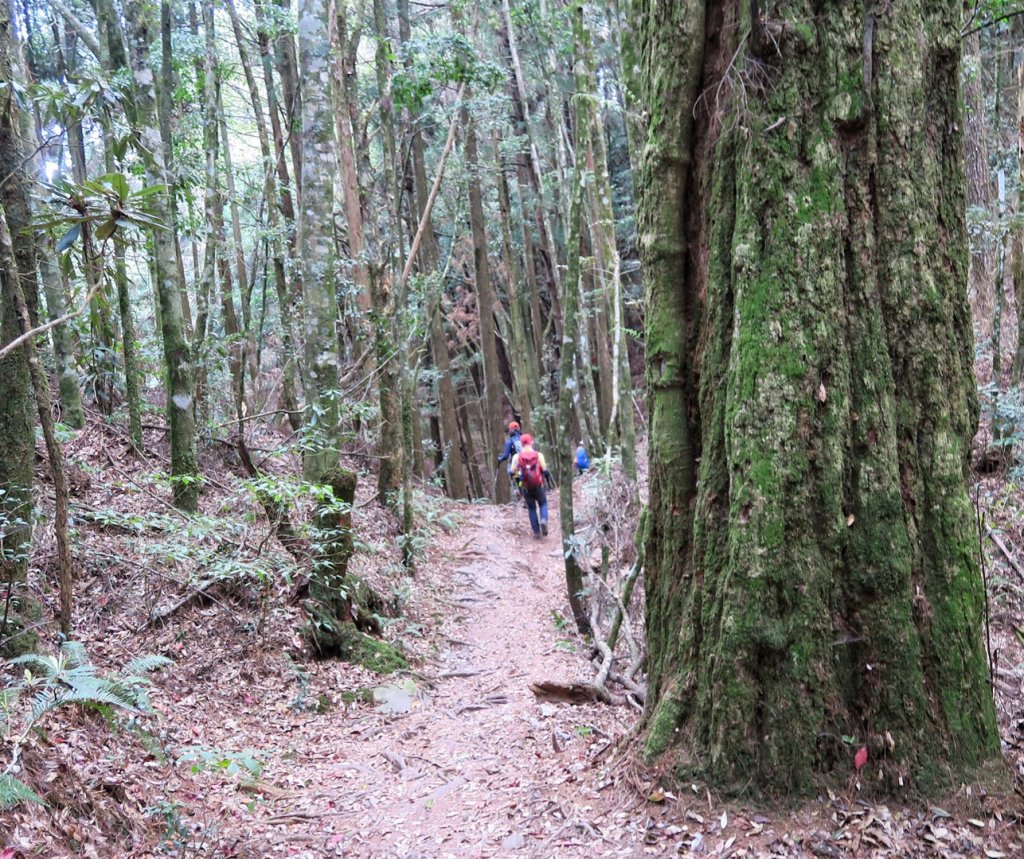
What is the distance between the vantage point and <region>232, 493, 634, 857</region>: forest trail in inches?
153

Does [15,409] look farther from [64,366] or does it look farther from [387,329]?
[387,329]

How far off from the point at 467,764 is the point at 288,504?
320 centimetres

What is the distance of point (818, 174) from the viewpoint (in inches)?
126

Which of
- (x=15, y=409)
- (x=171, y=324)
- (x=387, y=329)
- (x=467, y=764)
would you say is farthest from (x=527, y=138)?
(x=467, y=764)

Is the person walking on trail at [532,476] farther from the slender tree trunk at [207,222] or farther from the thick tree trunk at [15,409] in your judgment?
the thick tree trunk at [15,409]

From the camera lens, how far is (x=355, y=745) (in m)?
5.97

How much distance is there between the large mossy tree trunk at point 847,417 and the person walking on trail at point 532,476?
409 inches

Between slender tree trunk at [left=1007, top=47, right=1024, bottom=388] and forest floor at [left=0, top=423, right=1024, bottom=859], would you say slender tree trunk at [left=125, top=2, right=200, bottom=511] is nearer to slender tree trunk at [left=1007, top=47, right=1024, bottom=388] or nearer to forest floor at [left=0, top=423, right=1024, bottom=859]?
forest floor at [left=0, top=423, right=1024, bottom=859]

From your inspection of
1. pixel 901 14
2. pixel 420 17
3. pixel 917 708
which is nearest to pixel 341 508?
pixel 917 708

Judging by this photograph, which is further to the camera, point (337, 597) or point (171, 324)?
point (171, 324)

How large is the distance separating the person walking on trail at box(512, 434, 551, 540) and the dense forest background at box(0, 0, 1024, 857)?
0.79m

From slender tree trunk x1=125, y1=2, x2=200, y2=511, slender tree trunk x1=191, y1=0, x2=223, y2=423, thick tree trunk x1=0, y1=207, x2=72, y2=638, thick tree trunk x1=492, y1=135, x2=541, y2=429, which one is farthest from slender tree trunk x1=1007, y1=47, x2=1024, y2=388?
thick tree trunk x1=492, y1=135, x2=541, y2=429

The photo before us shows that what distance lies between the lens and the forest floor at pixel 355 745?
3188 millimetres

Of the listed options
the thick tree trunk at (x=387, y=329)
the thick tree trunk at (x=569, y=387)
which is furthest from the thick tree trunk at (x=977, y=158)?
the thick tree trunk at (x=387, y=329)
